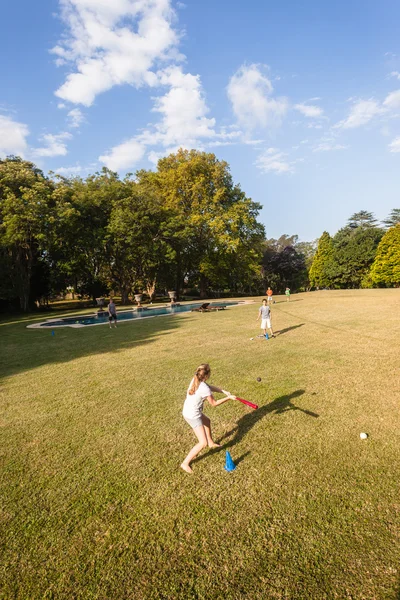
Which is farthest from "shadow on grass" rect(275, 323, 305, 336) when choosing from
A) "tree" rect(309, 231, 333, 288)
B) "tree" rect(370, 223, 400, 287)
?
"tree" rect(309, 231, 333, 288)

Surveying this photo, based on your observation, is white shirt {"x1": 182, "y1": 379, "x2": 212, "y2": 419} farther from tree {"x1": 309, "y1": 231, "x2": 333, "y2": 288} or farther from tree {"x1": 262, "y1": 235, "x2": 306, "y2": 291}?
tree {"x1": 262, "y1": 235, "x2": 306, "y2": 291}

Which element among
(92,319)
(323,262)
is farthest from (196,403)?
(323,262)

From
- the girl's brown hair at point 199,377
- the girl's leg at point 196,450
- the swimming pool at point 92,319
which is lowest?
the girl's leg at point 196,450

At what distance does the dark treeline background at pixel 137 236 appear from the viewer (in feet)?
99.8

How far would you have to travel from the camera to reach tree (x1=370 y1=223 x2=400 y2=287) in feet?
149

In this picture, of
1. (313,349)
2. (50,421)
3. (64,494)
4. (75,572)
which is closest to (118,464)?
(64,494)

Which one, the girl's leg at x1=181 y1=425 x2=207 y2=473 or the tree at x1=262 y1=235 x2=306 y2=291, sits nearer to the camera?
the girl's leg at x1=181 y1=425 x2=207 y2=473

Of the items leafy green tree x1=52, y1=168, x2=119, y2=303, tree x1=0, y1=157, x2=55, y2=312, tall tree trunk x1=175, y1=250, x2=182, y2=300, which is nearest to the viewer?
tree x1=0, y1=157, x2=55, y2=312

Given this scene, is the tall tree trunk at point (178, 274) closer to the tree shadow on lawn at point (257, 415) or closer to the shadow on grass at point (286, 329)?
the shadow on grass at point (286, 329)

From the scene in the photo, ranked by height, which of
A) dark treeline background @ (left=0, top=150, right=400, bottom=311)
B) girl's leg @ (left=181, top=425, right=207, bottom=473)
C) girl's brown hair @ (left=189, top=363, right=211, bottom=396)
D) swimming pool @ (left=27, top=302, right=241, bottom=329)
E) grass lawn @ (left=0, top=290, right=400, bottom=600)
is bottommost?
grass lawn @ (left=0, top=290, right=400, bottom=600)

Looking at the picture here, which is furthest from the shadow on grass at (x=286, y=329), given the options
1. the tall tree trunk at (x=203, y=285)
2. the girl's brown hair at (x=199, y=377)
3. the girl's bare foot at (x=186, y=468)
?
the tall tree trunk at (x=203, y=285)

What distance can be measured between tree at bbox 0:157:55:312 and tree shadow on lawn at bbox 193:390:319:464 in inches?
1138

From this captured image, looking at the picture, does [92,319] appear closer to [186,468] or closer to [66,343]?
[66,343]

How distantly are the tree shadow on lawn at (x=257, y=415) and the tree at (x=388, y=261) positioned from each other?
4745cm
